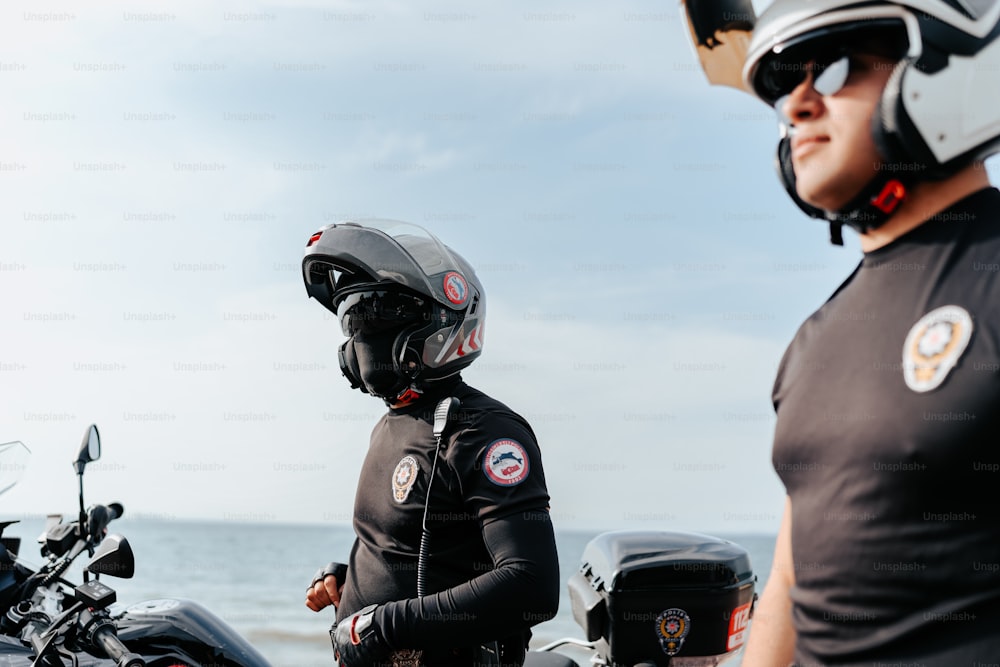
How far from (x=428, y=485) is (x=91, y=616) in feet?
3.91

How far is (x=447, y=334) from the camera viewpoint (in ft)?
9.99

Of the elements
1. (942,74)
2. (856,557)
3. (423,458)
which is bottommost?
(423,458)

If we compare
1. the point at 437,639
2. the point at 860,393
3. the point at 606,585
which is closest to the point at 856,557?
the point at 860,393

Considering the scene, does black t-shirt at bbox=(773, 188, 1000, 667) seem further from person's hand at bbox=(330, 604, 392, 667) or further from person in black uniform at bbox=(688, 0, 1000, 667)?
Answer: person's hand at bbox=(330, 604, 392, 667)

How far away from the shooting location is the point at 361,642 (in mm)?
2588

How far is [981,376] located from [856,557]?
0.32 metres

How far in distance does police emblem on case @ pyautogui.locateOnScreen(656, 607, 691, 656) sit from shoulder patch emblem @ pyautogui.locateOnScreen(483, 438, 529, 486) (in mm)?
704

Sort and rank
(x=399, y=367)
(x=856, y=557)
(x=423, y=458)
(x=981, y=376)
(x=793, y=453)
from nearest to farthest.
Result: (x=981, y=376)
(x=856, y=557)
(x=793, y=453)
(x=423, y=458)
(x=399, y=367)

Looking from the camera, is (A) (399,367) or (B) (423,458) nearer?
(B) (423,458)

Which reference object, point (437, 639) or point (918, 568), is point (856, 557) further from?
point (437, 639)

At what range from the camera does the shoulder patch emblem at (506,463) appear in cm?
264

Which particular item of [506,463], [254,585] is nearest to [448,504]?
[506,463]

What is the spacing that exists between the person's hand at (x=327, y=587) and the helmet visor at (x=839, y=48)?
219 cm

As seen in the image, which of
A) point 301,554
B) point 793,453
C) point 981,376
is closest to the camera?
point 981,376
